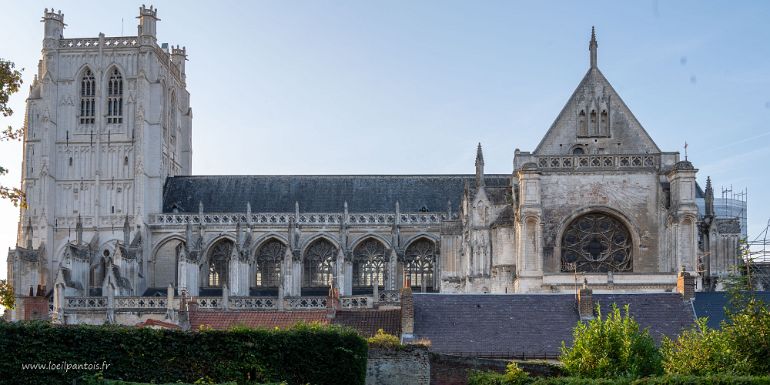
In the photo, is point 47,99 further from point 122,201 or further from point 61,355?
point 61,355

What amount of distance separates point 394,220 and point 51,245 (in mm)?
19227

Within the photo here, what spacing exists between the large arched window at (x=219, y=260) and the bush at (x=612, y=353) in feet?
117

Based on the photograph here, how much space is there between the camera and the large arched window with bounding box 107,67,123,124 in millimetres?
67438

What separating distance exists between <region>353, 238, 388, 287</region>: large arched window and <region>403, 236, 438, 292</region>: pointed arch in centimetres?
149

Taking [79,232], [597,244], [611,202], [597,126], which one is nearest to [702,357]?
[611,202]

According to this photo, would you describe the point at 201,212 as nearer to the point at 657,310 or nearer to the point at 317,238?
the point at 317,238

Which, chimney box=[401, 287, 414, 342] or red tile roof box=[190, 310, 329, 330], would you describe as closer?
chimney box=[401, 287, 414, 342]

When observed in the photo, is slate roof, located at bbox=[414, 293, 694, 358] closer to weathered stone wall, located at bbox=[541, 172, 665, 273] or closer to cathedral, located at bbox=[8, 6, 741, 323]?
weathered stone wall, located at bbox=[541, 172, 665, 273]

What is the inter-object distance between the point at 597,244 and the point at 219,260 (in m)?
23.6

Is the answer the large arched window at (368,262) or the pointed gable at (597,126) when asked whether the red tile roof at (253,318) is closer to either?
the pointed gable at (597,126)

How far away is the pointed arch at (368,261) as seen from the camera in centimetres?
6431

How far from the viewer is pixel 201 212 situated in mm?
64250

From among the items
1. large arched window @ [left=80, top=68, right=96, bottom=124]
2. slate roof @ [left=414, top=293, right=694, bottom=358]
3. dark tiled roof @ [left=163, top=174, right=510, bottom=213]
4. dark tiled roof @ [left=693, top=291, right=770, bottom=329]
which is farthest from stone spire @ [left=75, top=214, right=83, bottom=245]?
dark tiled roof @ [left=693, top=291, right=770, bottom=329]

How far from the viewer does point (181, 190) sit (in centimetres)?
6838
